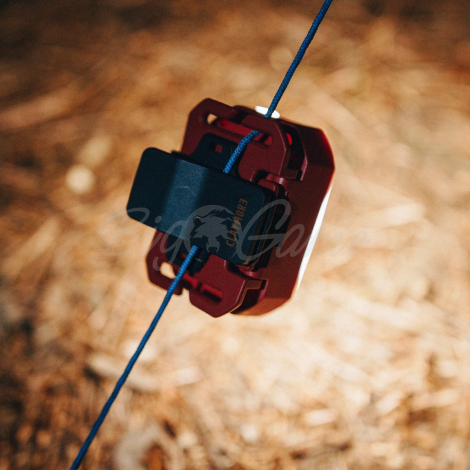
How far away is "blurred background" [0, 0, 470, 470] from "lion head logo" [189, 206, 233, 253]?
0.71 meters

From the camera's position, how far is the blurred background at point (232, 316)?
116 centimetres

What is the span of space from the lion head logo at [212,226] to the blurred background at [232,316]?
71 centimetres

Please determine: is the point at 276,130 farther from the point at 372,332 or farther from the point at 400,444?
the point at 400,444

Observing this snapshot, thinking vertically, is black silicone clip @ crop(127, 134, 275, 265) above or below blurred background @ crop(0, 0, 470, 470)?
above

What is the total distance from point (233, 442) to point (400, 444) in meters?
0.48

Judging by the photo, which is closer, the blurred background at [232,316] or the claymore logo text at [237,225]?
the claymore logo text at [237,225]

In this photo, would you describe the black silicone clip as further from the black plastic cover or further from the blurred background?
the blurred background

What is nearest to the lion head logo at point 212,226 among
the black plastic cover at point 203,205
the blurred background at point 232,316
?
the black plastic cover at point 203,205

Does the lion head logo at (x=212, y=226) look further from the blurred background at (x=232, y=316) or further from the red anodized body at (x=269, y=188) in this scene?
the blurred background at (x=232, y=316)

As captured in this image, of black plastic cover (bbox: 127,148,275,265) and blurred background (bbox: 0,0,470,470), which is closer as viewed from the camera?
black plastic cover (bbox: 127,148,275,265)

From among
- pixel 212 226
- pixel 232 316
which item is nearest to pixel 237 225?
pixel 212 226

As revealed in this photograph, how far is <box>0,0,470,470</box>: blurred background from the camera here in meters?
1.16

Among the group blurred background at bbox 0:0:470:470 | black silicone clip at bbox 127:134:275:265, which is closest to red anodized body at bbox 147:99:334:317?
black silicone clip at bbox 127:134:275:265

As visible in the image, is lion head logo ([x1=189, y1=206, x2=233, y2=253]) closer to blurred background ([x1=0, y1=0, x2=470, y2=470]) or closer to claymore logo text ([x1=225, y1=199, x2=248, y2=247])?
claymore logo text ([x1=225, y1=199, x2=248, y2=247])
